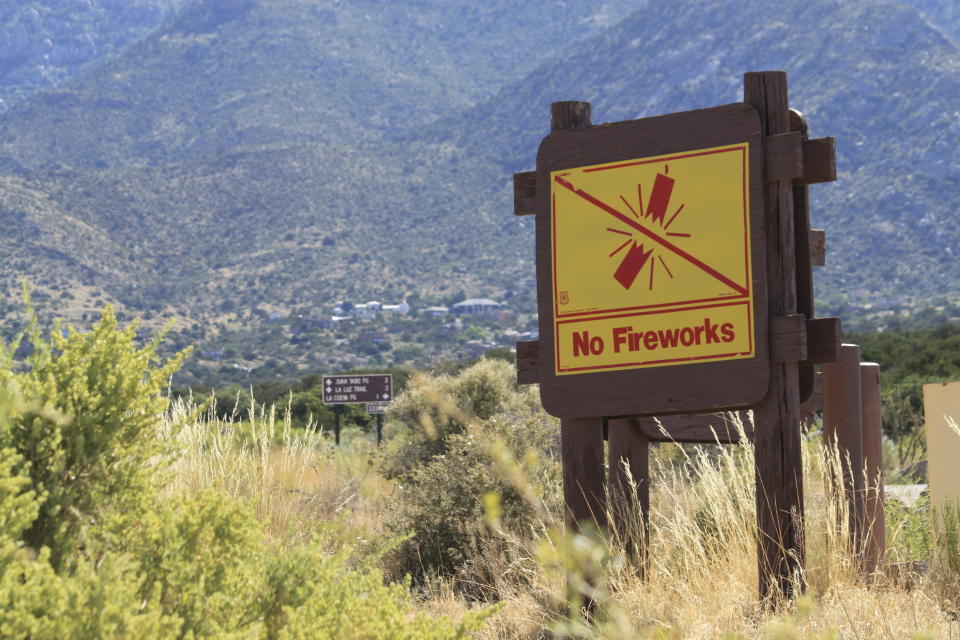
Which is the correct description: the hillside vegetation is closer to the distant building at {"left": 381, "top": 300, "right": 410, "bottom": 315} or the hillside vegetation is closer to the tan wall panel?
the tan wall panel

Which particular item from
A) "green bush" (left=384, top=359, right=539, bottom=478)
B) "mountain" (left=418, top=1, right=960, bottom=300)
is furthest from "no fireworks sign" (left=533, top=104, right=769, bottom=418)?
"mountain" (left=418, top=1, right=960, bottom=300)

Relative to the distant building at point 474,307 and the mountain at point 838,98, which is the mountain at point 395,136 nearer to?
the mountain at point 838,98

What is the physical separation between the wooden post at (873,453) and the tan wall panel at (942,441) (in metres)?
0.26

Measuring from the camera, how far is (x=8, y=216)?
91000 millimetres

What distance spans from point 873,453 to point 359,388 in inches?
480

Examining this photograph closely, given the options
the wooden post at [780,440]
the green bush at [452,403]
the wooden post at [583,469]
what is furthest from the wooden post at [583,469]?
the green bush at [452,403]

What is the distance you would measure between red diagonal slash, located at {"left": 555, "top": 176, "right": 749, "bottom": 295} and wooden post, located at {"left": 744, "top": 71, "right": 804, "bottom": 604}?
0.14 m

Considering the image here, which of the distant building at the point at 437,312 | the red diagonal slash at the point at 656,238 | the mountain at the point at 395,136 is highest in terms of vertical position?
the mountain at the point at 395,136

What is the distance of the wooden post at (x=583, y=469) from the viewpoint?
5.54 m

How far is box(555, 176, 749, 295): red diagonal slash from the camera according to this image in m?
5.17

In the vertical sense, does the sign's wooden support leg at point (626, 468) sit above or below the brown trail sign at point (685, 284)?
below

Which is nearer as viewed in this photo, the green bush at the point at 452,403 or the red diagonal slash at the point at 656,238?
the red diagonal slash at the point at 656,238

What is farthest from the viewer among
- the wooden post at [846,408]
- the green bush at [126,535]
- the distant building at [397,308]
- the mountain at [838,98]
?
the distant building at [397,308]

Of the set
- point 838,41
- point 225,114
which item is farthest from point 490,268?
point 225,114
